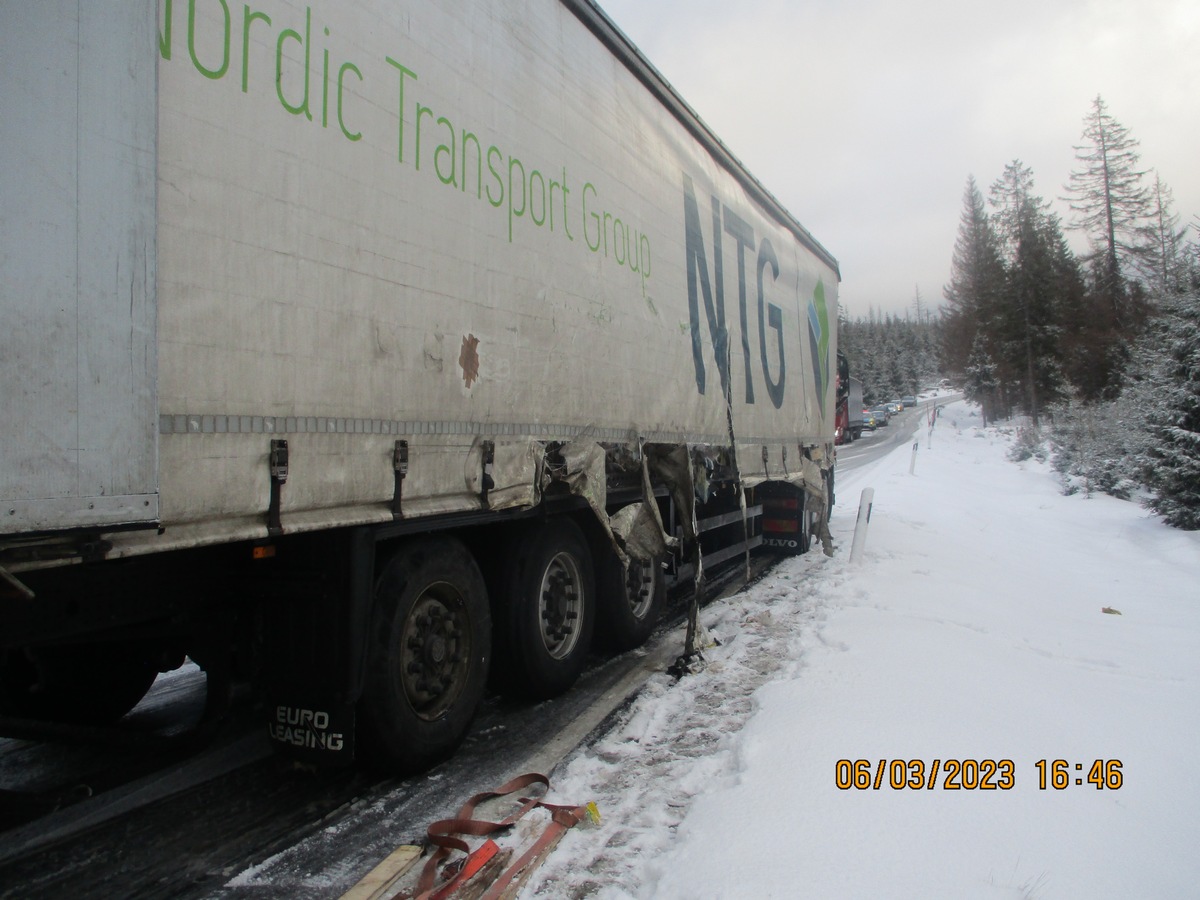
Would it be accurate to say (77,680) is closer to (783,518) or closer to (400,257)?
(400,257)

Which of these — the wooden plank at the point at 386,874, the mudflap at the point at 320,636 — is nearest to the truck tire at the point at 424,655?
the mudflap at the point at 320,636

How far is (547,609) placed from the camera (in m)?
4.89

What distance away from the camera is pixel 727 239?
24.8ft

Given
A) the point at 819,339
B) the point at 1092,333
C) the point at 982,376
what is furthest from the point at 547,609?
the point at 982,376

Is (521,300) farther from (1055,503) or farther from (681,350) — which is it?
(1055,503)

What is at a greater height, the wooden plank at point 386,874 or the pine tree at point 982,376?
the pine tree at point 982,376

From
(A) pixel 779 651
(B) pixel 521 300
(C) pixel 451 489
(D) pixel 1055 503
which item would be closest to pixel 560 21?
(B) pixel 521 300

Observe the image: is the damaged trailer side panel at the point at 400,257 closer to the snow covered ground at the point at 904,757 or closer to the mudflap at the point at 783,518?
the snow covered ground at the point at 904,757

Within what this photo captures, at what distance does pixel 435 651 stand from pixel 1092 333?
38.2 meters

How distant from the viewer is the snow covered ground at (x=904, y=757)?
2.76 m

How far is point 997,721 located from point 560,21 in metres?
4.84

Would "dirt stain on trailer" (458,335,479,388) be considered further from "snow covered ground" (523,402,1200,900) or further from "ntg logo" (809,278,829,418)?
"ntg logo" (809,278,829,418)

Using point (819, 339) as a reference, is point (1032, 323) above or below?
above
